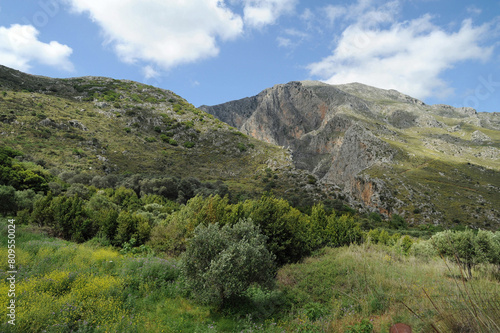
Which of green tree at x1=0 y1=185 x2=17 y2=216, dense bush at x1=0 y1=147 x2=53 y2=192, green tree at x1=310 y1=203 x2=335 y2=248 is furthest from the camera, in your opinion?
dense bush at x1=0 y1=147 x2=53 y2=192

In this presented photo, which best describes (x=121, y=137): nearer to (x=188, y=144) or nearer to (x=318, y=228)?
(x=188, y=144)

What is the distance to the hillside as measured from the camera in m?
41.0

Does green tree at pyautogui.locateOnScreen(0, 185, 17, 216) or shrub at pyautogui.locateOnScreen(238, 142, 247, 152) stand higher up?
shrub at pyautogui.locateOnScreen(238, 142, 247, 152)

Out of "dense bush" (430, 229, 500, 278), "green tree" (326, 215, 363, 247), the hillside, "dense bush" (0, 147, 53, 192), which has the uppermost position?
the hillside

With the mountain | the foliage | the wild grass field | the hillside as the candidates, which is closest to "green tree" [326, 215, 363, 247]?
the wild grass field

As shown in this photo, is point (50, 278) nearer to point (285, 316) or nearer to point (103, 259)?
point (103, 259)

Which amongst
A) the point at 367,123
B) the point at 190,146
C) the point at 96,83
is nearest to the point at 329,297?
the point at 190,146

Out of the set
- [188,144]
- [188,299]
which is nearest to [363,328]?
[188,299]

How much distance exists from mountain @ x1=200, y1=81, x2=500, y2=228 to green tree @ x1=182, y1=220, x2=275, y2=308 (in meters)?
A: 40.5

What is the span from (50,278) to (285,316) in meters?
8.18

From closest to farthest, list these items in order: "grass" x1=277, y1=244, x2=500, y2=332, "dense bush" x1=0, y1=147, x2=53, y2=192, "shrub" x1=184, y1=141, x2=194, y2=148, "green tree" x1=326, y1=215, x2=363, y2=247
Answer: "grass" x1=277, y1=244, x2=500, y2=332 → "green tree" x1=326, y1=215, x2=363, y2=247 → "dense bush" x1=0, y1=147, x2=53, y2=192 → "shrub" x1=184, y1=141, x2=194, y2=148

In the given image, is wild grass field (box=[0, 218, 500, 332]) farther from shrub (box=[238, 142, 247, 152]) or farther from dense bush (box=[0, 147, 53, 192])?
shrub (box=[238, 142, 247, 152])

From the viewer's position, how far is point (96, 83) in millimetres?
85875

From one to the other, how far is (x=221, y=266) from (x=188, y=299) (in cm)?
265
